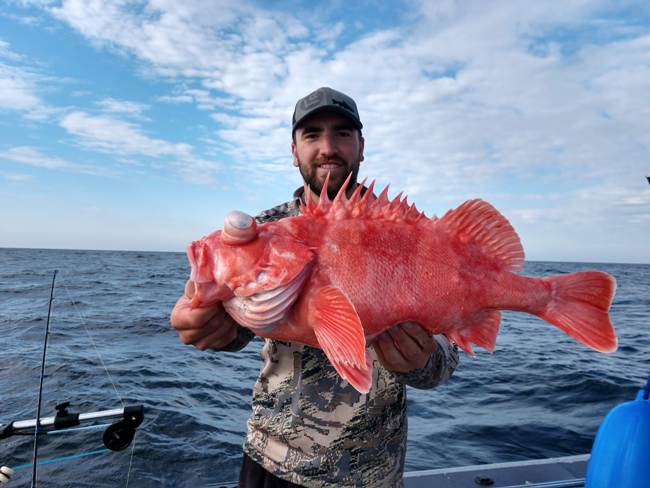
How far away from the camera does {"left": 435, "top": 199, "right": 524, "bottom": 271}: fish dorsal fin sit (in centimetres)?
237

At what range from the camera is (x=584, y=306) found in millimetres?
2232

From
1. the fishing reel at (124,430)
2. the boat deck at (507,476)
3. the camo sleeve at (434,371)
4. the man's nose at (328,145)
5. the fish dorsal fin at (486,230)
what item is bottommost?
the boat deck at (507,476)

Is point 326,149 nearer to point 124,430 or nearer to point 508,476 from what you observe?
point 124,430

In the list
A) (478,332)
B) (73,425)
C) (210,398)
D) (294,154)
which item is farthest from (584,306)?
(210,398)

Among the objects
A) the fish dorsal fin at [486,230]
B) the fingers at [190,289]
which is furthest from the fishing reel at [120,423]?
the fish dorsal fin at [486,230]

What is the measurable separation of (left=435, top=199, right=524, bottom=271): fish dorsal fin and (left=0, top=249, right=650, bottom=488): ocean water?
4.82 metres

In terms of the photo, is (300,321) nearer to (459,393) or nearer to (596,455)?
(596,455)

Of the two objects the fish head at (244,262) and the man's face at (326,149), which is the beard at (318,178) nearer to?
the man's face at (326,149)

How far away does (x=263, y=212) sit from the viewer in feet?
11.7

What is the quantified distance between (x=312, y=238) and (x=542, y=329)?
18.8 m

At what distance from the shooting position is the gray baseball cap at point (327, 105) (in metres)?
3.30

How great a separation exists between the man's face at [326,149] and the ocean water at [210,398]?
4672mm

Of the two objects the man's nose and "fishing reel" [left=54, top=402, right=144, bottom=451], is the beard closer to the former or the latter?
the man's nose

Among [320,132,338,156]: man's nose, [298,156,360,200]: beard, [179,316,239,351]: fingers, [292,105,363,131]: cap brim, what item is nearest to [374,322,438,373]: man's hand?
[179,316,239,351]: fingers
